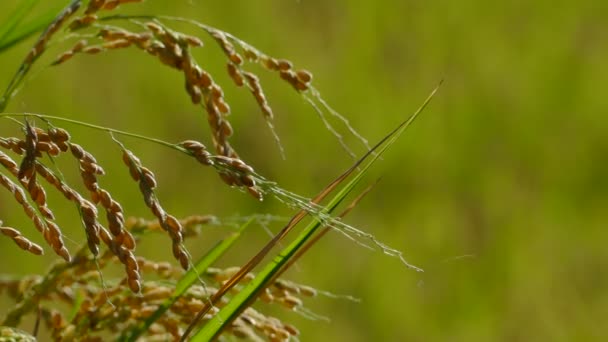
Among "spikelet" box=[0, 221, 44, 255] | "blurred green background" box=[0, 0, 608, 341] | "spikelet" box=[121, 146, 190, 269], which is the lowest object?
"spikelet" box=[0, 221, 44, 255]

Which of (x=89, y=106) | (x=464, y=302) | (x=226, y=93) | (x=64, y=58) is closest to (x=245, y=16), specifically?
(x=226, y=93)

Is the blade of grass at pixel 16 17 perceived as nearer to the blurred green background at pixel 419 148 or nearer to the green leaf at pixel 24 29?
the green leaf at pixel 24 29

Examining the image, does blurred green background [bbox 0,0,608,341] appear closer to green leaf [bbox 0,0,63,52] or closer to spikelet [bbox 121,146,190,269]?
green leaf [bbox 0,0,63,52]

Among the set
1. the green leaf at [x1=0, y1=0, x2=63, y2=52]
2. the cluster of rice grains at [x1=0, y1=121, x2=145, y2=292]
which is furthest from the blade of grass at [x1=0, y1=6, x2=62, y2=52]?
the cluster of rice grains at [x1=0, y1=121, x2=145, y2=292]

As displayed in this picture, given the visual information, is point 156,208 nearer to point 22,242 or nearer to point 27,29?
point 22,242

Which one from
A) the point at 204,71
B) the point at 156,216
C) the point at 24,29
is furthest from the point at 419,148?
the point at 156,216

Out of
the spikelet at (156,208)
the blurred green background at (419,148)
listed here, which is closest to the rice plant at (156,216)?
the spikelet at (156,208)
